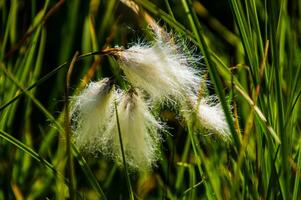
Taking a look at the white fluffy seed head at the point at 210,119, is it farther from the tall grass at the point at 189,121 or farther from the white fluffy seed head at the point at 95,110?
the white fluffy seed head at the point at 95,110

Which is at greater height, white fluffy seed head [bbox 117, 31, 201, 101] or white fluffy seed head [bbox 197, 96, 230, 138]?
white fluffy seed head [bbox 117, 31, 201, 101]

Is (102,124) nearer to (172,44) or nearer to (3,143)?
(172,44)

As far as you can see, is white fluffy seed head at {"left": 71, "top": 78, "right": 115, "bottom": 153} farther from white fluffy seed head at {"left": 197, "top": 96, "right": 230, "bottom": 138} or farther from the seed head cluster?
white fluffy seed head at {"left": 197, "top": 96, "right": 230, "bottom": 138}

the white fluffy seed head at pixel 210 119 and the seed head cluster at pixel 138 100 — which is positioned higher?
the seed head cluster at pixel 138 100

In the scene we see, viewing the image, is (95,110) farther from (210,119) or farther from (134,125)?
(210,119)

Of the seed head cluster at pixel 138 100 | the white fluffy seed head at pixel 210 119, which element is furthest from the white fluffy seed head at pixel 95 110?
the white fluffy seed head at pixel 210 119

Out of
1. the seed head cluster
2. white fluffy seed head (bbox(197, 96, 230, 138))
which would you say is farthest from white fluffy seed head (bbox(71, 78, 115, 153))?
white fluffy seed head (bbox(197, 96, 230, 138))
